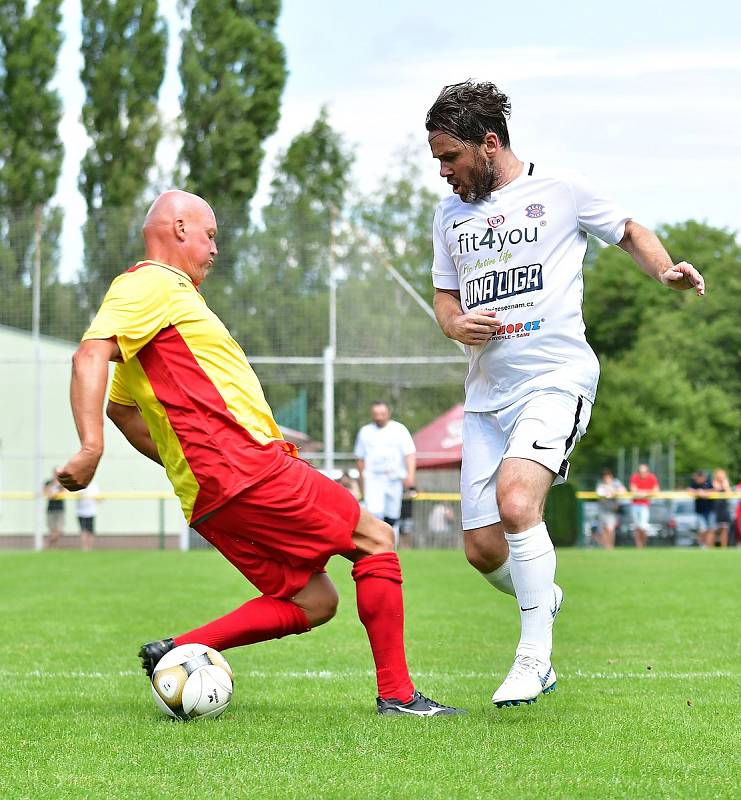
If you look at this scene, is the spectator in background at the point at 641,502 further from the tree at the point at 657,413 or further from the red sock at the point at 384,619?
the red sock at the point at 384,619

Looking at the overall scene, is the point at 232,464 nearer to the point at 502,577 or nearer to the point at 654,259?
the point at 502,577

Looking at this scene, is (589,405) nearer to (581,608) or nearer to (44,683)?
(44,683)

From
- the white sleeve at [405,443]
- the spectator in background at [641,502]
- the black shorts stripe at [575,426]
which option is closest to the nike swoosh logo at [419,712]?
the black shorts stripe at [575,426]

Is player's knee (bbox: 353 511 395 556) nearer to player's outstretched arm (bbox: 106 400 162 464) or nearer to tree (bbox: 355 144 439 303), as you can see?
player's outstretched arm (bbox: 106 400 162 464)

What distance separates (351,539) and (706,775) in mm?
1703

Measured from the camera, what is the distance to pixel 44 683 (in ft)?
21.0

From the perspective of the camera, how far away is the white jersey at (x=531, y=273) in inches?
209

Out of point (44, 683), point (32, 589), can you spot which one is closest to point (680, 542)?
point (32, 589)

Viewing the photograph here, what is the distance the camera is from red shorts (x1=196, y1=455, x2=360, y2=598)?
4.97 metres

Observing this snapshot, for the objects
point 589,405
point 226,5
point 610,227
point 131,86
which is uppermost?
point 226,5

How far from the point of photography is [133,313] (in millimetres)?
4902

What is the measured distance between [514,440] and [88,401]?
161 cm

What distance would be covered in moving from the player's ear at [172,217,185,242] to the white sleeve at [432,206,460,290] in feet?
3.38

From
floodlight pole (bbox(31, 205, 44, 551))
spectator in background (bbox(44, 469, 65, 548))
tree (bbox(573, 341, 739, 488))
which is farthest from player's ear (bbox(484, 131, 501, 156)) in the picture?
tree (bbox(573, 341, 739, 488))
